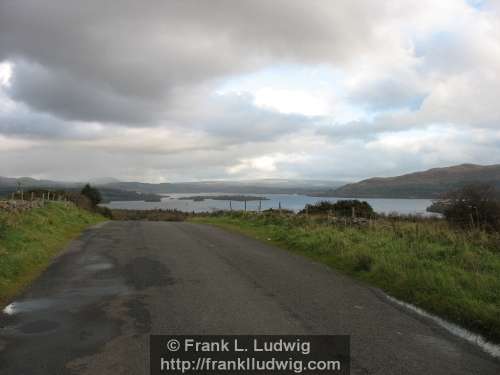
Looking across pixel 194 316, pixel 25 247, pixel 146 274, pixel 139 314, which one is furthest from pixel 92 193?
pixel 194 316

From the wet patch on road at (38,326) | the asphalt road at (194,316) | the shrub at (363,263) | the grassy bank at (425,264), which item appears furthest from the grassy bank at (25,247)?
the shrub at (363,263)

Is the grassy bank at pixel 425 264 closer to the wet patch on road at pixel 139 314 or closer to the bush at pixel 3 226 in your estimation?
the wet patch on road at pixel 139 314

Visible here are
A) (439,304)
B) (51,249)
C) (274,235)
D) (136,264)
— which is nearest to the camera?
(439,304)

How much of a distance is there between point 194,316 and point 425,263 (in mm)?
6135

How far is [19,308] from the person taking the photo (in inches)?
268

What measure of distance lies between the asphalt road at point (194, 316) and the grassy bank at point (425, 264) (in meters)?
0.67

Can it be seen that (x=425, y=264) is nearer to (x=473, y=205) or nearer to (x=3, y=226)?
(x=3, y=226)

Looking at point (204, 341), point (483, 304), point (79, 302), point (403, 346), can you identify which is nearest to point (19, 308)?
point (79, 302)

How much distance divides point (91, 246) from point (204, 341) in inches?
425

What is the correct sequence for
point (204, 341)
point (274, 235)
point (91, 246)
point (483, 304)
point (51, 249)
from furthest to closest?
1. point (274, 235)
2. point (91, 246)
3. point (51, 249)
4. point (483, 304)
5. point (204, 341)

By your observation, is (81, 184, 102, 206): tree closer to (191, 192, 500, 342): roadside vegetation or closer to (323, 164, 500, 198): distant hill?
(323, 164, 500, 198): distant hill

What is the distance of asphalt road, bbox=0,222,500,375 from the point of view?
4.79m

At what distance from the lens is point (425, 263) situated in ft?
31.9

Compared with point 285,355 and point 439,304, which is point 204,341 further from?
point 439,304
